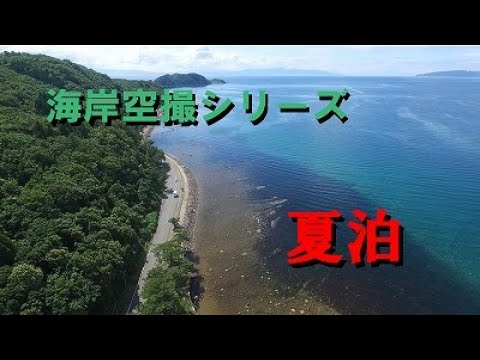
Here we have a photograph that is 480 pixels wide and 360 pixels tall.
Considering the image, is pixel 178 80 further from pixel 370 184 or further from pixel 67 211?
pixel 67 211

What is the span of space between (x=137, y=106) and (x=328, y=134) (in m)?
53.7

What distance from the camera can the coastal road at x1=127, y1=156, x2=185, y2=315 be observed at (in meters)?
24.8

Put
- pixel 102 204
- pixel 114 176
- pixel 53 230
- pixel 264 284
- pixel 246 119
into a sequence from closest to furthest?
pixel 53 230, pixel 264 284, pixel 102 204, pixel 114 176, pixel 246 119

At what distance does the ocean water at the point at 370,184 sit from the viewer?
26125mm

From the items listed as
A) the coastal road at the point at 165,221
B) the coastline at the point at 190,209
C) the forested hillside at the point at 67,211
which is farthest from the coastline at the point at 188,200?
the forested hillside at the point at 67,211

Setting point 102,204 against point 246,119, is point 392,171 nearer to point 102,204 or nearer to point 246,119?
point 102,204

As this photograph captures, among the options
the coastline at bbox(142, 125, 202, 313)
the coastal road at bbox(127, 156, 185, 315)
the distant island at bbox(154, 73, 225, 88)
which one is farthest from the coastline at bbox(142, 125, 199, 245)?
the distant island at bbox(154, 73, 225, 88)

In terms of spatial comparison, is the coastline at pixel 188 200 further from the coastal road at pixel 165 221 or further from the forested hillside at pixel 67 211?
the forested hillside at pixel 67 211

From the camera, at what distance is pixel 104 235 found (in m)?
24.9

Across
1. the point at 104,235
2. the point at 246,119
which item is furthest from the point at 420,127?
the point at 104,235

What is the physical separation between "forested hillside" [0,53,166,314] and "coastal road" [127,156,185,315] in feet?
2.08

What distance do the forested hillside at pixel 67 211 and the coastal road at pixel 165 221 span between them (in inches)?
24.9

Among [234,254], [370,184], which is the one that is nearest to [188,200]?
[234,254]

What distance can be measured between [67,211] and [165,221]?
379 inches
